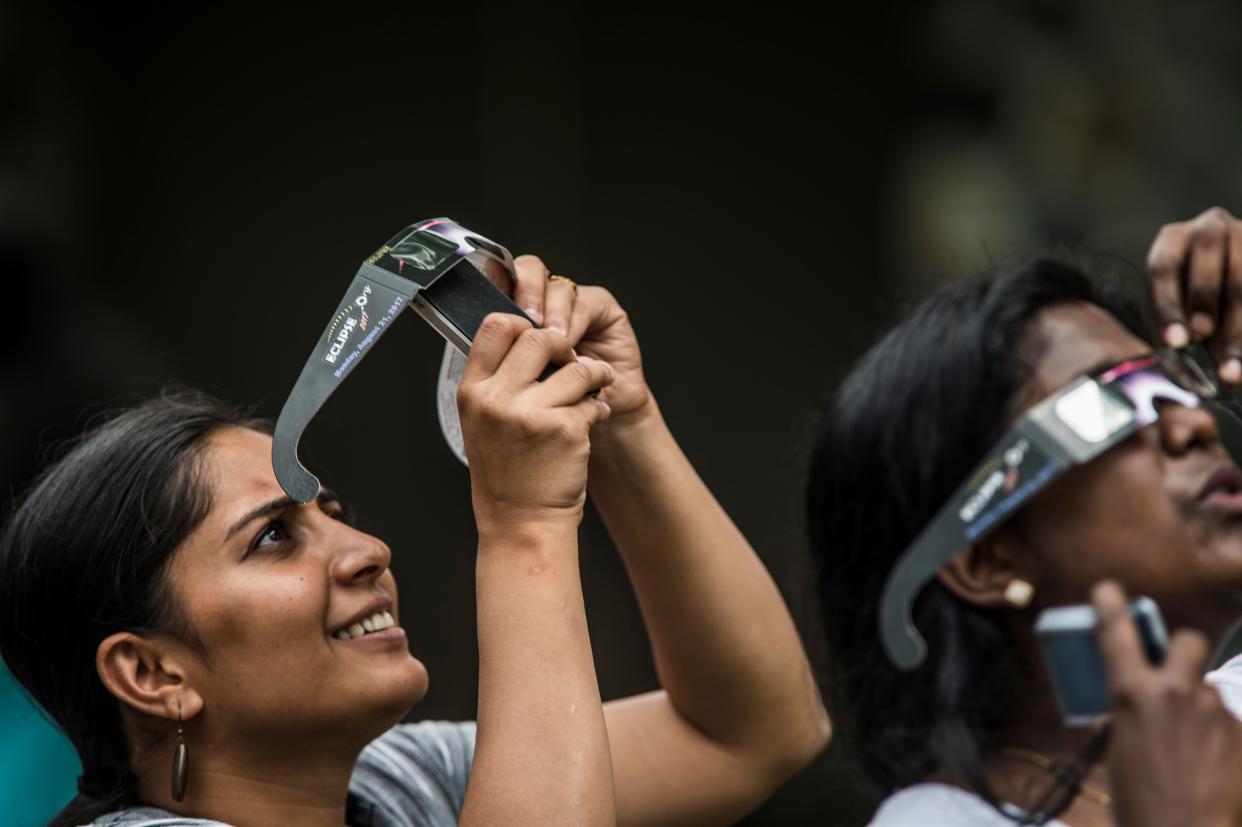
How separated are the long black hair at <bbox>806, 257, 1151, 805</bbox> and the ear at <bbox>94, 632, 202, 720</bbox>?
2.76ft

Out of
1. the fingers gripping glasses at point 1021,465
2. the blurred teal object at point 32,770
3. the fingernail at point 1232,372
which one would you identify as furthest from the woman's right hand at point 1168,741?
the blurred teal object at point 32,770

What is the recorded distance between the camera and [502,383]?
70.1 inches

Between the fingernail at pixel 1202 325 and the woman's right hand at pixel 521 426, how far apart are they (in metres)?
0.71

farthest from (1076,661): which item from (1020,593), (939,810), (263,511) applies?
(263,511)

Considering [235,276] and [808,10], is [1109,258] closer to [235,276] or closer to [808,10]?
[808,10]

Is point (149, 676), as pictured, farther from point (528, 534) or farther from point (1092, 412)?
point (1092, 412)

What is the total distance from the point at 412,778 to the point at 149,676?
1.43 feet

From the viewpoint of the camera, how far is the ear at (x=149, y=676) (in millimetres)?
2092

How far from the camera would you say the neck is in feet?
6.91

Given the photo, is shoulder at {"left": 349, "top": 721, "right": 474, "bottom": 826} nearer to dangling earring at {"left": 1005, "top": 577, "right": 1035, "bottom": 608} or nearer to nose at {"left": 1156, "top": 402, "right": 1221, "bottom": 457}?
dangling earring at {"left": 1005, "top": 577, "right": 1035, "bottom": 608}

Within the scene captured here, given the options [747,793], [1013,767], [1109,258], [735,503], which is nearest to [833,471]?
[1013,767]

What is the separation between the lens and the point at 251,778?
2.12 m

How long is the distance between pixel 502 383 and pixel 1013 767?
27.0 inches

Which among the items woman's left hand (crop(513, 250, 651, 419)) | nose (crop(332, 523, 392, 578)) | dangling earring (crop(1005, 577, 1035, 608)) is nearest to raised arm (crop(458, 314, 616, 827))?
woman's left hand (crop(513, 250, 651, 419))
